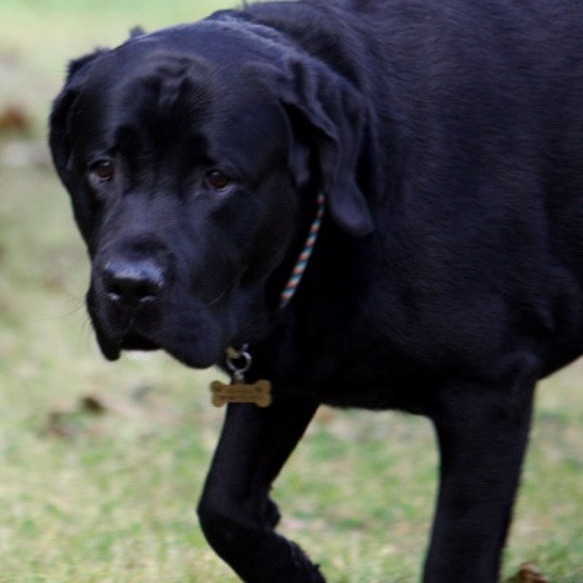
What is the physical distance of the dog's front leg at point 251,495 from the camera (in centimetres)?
407

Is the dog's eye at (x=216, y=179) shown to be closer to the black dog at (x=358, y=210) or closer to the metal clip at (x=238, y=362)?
the black dog at (x=358, y=210)

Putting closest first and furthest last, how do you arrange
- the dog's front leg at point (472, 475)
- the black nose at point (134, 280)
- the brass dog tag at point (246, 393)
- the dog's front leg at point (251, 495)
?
the black nose at point (134, 280), the dog's front leg at point (472, 475), the brass dog tag at point (246, 393), the dog's front leg at point (251, 495)

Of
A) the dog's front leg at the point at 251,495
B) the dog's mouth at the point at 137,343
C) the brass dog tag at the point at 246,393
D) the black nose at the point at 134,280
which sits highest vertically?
the black nose at the point at 134,280

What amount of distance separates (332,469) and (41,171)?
457 centimetres

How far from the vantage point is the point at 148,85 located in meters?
3.53

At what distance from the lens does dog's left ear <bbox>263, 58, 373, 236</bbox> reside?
3.59 metres

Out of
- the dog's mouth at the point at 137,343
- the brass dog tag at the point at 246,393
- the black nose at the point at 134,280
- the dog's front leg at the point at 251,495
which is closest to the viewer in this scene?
the black nose at the point at 134,280

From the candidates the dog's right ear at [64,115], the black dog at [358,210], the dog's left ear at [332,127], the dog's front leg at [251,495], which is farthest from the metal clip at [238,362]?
the dog's right ear at [64,115]

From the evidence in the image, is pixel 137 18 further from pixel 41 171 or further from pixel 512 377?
pixel 512 377

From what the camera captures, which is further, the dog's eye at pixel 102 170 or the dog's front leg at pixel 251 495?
the dog's front leg at pixel 251 495

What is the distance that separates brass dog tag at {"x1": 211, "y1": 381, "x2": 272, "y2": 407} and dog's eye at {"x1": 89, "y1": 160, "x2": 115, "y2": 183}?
61cm

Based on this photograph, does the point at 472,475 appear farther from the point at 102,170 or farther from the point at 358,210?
the point at 102,170

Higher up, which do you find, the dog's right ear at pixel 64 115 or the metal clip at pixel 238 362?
the dog's right ear at pixel 64 115

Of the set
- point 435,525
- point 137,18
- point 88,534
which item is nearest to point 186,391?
point 88,534
